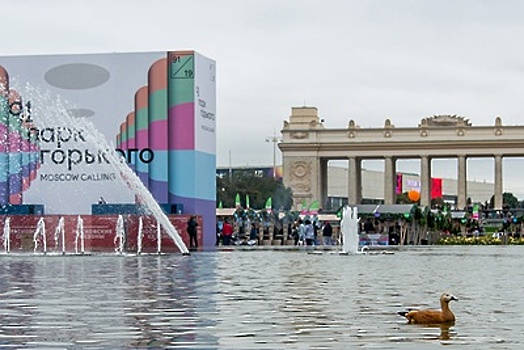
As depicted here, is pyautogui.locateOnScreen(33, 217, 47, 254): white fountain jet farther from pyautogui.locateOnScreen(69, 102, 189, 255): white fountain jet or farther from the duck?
the duck

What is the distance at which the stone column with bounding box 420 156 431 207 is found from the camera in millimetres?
130625

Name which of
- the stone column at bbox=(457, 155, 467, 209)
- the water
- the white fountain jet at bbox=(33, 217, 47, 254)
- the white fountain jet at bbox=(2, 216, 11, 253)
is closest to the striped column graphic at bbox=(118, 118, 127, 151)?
the white fountain jet at bbox=(33, 217, 47, 254)

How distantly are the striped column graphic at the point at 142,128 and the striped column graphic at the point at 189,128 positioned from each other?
894 mm

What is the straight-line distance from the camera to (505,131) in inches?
5027

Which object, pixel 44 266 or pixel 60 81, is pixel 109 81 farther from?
pixel 44 266

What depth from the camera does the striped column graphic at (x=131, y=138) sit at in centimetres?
4997

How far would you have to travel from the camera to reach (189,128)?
49.5m

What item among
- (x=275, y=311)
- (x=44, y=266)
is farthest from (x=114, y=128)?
(x=275, y=311)

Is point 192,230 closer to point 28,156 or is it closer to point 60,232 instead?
point 60,232

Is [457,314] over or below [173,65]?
below

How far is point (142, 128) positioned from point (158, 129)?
605 mm

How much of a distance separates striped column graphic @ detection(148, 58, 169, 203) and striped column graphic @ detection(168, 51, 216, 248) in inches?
11.2

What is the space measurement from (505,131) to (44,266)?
102382 mm

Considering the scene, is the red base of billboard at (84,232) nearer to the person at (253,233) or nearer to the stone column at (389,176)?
the person at (253,233)
